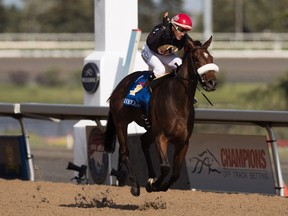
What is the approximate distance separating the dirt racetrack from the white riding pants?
4.83ft

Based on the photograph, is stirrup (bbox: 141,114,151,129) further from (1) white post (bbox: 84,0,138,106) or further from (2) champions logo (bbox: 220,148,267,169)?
(1) white post (bbox: 84,0,138,106)

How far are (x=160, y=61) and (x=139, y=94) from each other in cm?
48

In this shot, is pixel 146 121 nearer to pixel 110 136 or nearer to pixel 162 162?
pixel 162 162

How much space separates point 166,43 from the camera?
9875 mm

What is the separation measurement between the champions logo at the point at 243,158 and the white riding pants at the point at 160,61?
1676 millimetres

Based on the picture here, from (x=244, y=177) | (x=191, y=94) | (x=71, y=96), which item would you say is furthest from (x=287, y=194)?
(x=71, y=96)

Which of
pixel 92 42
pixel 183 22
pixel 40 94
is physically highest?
pixel 92 42

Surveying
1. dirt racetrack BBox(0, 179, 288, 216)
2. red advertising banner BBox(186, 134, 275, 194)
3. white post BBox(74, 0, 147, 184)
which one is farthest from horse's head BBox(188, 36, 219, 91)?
white post BBox(74, 0, 147, 184)

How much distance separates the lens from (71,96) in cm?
3738

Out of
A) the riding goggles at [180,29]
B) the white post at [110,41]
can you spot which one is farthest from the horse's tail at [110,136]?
the white post at [110,41]

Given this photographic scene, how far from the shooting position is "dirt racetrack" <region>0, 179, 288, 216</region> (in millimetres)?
9320

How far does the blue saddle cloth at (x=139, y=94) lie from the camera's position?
9.79 metres

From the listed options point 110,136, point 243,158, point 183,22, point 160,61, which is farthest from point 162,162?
point 243,158

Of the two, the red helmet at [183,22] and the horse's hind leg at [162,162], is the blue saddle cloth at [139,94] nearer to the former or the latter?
the horse's hind leg at [162,162]
